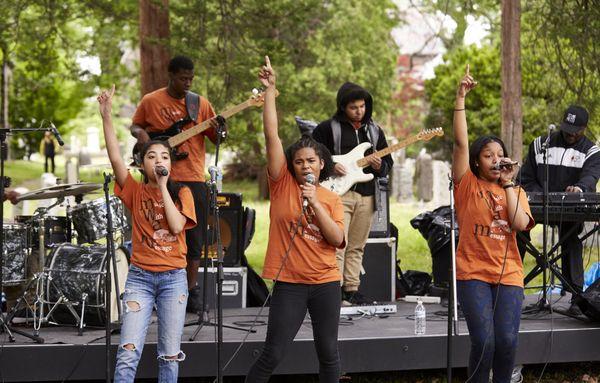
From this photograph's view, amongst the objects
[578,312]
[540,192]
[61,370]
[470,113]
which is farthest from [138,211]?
[470,113]

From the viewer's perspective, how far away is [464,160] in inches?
242

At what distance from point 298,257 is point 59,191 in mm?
2709

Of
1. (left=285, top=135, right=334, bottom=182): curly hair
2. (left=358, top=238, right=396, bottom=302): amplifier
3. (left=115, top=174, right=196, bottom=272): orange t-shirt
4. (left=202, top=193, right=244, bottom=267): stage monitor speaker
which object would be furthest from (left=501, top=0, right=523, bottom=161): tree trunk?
(left=115, top=174, right=196, bottom=272): orange t-shirt

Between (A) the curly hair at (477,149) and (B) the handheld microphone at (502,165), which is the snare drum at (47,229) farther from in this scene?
(B) the handheld microphone at (502,165)

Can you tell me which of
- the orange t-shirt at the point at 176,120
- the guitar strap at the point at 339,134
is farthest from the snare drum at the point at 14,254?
the guitar strap at the point at 339,134

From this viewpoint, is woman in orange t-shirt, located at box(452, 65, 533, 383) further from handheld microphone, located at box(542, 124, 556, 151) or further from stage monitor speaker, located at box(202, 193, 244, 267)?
stage monitor speaker, located at box(202, 193, 244, 267)

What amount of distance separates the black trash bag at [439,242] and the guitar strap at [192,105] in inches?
105

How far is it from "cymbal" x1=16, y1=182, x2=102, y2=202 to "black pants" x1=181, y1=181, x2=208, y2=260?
0.75m

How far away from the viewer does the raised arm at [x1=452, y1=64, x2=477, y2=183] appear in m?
6.09

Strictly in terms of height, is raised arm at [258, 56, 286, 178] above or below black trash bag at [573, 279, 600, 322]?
above

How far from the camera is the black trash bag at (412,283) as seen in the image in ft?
31.5

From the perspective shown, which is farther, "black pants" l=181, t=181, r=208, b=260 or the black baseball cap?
the black baseball cap

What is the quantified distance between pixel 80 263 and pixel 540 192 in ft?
12.0

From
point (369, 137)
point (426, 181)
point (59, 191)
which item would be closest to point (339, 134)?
point (369, 137)
